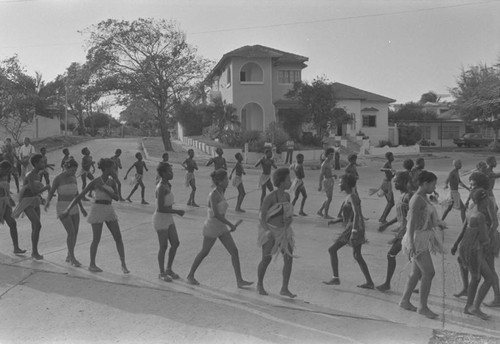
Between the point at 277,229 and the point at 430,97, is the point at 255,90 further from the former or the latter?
the point at 430,97

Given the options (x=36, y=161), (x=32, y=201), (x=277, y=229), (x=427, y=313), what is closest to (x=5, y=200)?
(x=32, y=201)

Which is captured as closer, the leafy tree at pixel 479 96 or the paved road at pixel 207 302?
the paved road at pixel 207 302

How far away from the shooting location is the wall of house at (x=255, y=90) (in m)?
33.8

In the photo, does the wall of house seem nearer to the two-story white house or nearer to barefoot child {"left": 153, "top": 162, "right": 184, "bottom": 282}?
the two-story white house

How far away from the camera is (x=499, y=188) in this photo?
15.3m

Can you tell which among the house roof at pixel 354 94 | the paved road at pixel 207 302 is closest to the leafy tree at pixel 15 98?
the house roof at pixel 354 94

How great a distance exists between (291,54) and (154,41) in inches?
391

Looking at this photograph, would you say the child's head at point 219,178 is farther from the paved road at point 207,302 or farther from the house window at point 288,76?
the house window at point 288,76

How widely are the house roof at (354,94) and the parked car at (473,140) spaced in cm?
971

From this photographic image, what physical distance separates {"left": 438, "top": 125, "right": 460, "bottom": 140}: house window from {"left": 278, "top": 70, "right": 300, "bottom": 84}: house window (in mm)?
20405

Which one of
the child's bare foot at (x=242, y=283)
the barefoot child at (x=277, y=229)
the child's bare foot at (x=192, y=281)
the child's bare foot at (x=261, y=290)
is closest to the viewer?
the barefoot child at (x=277, y=229)

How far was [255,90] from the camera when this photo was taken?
34094mm

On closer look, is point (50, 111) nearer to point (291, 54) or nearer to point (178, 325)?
point (291, 54)

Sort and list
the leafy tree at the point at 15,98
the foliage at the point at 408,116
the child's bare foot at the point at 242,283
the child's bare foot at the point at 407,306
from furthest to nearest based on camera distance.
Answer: the foliage at the point at 408,116
the leafy tree at the point at 15,98
the child's bare foot at the point at 242,283
the child's bare foot at the point at 407,306
